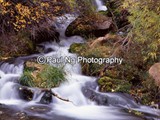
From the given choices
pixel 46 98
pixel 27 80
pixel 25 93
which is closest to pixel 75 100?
pixel 46 98

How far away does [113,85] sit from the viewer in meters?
8.09

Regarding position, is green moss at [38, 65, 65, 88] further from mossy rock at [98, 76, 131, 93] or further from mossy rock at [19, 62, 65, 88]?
mossy rock at [98, 76, 131, 93]

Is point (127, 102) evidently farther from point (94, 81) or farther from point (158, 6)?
point (158, 6)

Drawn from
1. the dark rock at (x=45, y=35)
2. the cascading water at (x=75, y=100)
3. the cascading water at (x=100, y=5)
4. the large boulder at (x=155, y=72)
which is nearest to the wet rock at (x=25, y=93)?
the cascading water at (x=75, y=100)

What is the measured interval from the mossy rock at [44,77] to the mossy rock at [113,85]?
107cm

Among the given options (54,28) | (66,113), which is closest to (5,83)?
(66,113)

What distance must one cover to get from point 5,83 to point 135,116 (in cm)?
353

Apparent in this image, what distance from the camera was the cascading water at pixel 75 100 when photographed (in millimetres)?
6855

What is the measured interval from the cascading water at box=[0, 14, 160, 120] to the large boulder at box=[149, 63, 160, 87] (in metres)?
0.88

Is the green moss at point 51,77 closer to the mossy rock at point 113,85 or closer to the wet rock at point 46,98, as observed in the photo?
the wet rock at point 46,98

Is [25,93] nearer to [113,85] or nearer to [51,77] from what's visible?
[51,77]

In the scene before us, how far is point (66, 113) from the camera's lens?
22.8 ft

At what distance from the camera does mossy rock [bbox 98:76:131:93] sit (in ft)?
26.1

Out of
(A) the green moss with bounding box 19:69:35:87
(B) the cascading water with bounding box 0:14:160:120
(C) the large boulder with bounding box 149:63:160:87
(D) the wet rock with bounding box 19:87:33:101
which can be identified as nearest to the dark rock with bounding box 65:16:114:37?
(B) the cascading water with bounding box 0:14:160:120
